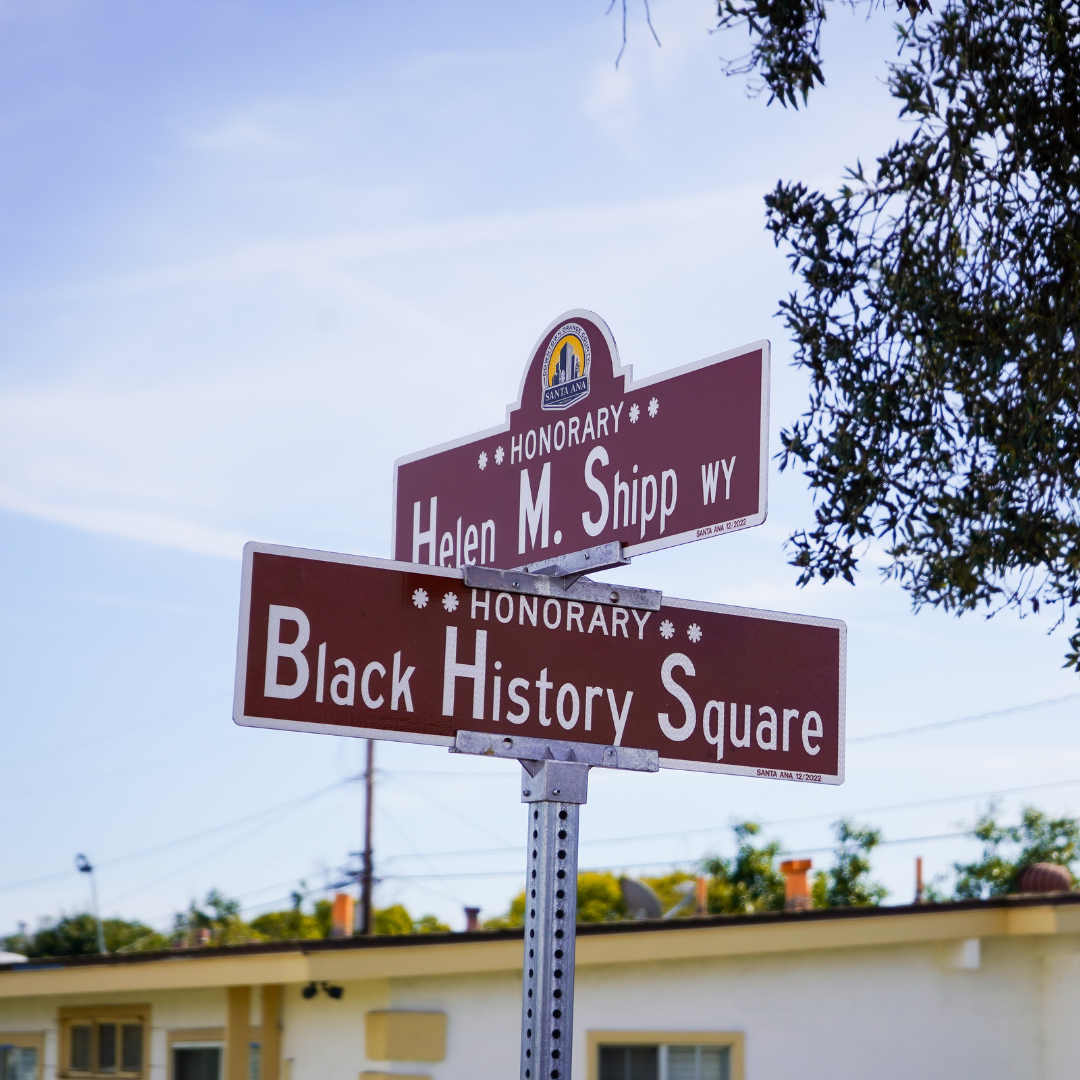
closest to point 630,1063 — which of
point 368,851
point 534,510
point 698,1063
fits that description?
point 698,1063

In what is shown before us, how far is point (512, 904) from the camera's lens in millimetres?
51469

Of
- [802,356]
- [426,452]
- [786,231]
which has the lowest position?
[426,452]

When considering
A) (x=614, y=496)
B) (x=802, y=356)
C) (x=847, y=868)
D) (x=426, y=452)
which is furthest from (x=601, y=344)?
(x=847, y=868)

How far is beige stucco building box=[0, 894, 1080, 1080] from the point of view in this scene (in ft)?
45.5

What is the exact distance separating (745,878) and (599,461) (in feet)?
154

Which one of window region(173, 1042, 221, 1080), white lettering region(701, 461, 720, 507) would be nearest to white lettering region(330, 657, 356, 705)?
→ white lettering region(701, 461, 720, 507)

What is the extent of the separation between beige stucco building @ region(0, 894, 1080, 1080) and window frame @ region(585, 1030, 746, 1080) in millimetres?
12

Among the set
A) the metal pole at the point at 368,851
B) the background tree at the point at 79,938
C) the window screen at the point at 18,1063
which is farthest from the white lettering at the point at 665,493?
the background tree at the point at 79,938

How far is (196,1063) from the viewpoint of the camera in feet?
52.2

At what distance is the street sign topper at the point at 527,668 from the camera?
3432 millimetres

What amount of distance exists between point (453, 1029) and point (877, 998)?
12.2 ft

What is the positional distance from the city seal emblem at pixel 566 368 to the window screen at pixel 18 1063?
16.1 m

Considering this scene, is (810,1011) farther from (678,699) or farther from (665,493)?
(665,493)

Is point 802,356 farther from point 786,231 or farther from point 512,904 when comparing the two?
point 512,904
